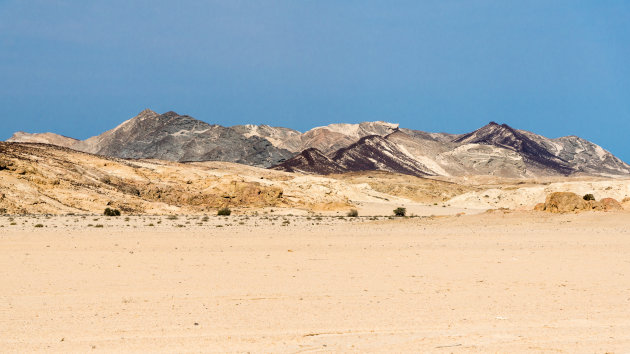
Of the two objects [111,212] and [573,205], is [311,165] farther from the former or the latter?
[573,205]

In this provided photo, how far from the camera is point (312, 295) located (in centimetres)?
1189

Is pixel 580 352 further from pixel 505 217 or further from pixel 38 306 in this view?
pixel 505 217

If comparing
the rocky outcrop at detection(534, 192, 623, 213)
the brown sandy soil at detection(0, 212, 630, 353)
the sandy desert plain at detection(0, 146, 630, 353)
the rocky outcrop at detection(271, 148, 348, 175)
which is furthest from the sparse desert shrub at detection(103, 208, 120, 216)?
the rocky outcrop at detection(271, 148, 348, 175)

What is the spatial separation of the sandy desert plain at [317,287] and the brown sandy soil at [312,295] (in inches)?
1.7

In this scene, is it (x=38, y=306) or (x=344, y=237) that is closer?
(x=38, y=306)

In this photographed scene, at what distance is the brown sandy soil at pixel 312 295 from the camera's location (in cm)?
833

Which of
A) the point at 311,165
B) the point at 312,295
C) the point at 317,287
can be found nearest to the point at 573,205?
the point at 317,287

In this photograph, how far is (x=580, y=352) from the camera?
7.68 m

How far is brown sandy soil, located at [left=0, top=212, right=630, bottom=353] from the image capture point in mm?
8328

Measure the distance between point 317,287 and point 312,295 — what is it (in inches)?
38.0

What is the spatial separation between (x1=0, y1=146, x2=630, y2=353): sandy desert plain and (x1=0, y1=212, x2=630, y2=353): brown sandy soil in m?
0.04

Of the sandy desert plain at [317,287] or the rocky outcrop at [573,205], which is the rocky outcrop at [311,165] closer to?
the rocky outcrop at [573,205]

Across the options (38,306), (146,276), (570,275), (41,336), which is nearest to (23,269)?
(146,276)

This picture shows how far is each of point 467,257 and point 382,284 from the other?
20.5 feet
